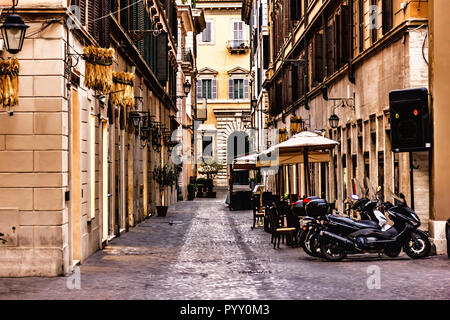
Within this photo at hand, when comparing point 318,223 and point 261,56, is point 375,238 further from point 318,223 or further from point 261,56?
point 261,56

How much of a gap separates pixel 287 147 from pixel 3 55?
8.61 m

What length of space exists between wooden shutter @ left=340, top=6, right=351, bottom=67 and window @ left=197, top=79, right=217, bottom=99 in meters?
50.8

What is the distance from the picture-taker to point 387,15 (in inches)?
794

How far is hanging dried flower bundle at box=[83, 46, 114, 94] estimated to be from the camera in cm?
1368

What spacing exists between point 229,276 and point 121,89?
16.2 ft

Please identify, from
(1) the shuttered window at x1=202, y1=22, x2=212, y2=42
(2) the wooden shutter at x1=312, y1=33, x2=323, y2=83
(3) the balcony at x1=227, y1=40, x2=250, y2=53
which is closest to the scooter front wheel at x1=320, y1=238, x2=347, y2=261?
(2) the wooden shutter at x1=312, y1=33, x2=323, y2=83

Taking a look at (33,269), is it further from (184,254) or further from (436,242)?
(436,242)

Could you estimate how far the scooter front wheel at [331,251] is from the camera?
48.3ft

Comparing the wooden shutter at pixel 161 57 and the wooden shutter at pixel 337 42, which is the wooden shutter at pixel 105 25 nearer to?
the wooden shutter at pixel 337 42

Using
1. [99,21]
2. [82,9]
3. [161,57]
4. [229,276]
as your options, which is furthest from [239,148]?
[229,276]

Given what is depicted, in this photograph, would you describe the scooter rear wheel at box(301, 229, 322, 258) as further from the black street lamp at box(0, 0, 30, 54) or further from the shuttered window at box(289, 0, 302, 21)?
the shuttered window at box(289, 0, 302, 21)

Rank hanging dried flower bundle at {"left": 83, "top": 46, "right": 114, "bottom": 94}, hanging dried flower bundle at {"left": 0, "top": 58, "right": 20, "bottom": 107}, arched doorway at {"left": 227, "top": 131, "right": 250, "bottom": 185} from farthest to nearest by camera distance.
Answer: arched doorway at {"left": 227, "top": 131, "right": 250, "bottom": 185}
hanging dried flower bundle at {"left": 83, "top": 46, "right": 114, "bottom": 94}
hanging dried flower bundle at {"left": 0, "top": 58, "right": 20, "bottom": 107}

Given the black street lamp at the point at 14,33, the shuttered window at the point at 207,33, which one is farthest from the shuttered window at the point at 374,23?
the shuttered window at the point at 207,33

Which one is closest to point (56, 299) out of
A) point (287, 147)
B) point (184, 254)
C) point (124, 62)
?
point (184, 254)
